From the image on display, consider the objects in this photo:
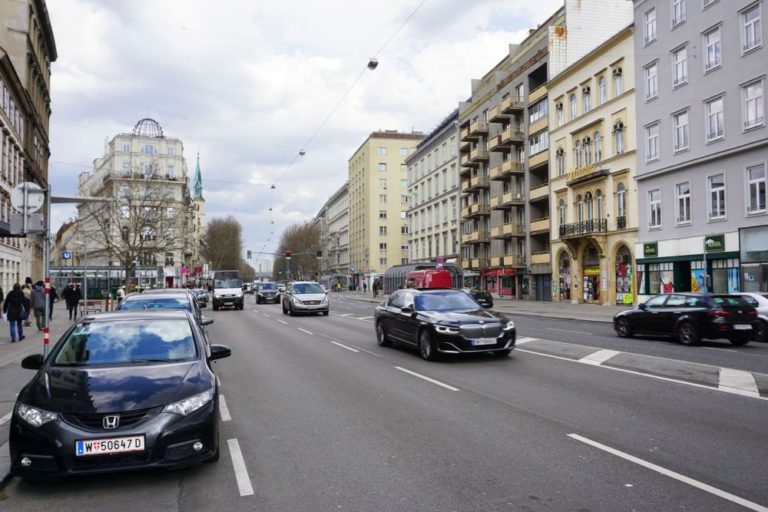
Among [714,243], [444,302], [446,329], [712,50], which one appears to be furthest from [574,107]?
[446,329]

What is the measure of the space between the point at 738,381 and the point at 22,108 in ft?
137

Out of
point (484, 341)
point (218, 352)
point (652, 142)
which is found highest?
point (652, 142)

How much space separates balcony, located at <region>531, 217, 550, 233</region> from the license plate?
140 feet

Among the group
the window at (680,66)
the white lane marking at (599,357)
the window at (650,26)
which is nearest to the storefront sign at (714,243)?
the window at (680,66)

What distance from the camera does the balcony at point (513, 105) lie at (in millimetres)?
49125

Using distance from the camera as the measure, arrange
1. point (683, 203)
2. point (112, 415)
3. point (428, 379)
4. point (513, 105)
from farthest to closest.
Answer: point (513, 105)
point (683, 203)
point (428, 379)
point (112, 415)

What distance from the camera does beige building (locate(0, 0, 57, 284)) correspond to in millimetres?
32844

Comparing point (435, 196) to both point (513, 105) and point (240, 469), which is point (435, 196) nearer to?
point (513, 105)

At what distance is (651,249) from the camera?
32875mm

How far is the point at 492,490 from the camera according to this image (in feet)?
15.6

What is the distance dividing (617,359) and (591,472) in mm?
7662

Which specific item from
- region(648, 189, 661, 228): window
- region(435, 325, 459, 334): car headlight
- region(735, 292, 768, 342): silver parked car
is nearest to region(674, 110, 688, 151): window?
region(648, 189, 661, 228): window

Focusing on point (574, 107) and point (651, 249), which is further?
point (574, 107)

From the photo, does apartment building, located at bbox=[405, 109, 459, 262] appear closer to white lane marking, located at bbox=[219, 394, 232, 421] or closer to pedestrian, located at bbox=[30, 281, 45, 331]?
pedestrian, located at bbox=[30, 281, 45, 331]
